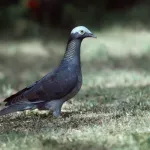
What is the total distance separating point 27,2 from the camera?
2258 centimetres

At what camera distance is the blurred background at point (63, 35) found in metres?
14.4

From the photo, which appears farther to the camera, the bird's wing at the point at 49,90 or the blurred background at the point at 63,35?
the blurred background at the point at 63,35

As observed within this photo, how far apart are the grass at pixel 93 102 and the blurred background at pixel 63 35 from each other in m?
0.03

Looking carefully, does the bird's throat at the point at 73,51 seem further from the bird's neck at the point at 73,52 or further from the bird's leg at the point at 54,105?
the bird's leg at the point at 54,105

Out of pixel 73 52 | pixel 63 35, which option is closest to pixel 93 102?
pixel 73 52

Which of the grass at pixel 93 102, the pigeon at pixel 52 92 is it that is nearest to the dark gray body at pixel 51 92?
the pigeon at pixel 52 92

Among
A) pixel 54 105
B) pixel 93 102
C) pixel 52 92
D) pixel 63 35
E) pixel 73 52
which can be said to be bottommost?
pixel 93 102

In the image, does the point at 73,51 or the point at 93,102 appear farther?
the point at 93,102

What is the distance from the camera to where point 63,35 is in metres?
20.8

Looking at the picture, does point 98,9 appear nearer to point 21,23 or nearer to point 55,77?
point 21,23

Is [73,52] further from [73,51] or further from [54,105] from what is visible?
[54,105]

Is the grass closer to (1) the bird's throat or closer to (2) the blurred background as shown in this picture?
(2) the blurred background

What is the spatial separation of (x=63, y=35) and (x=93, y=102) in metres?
12.4

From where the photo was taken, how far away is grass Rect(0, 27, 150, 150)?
567 centimetres
